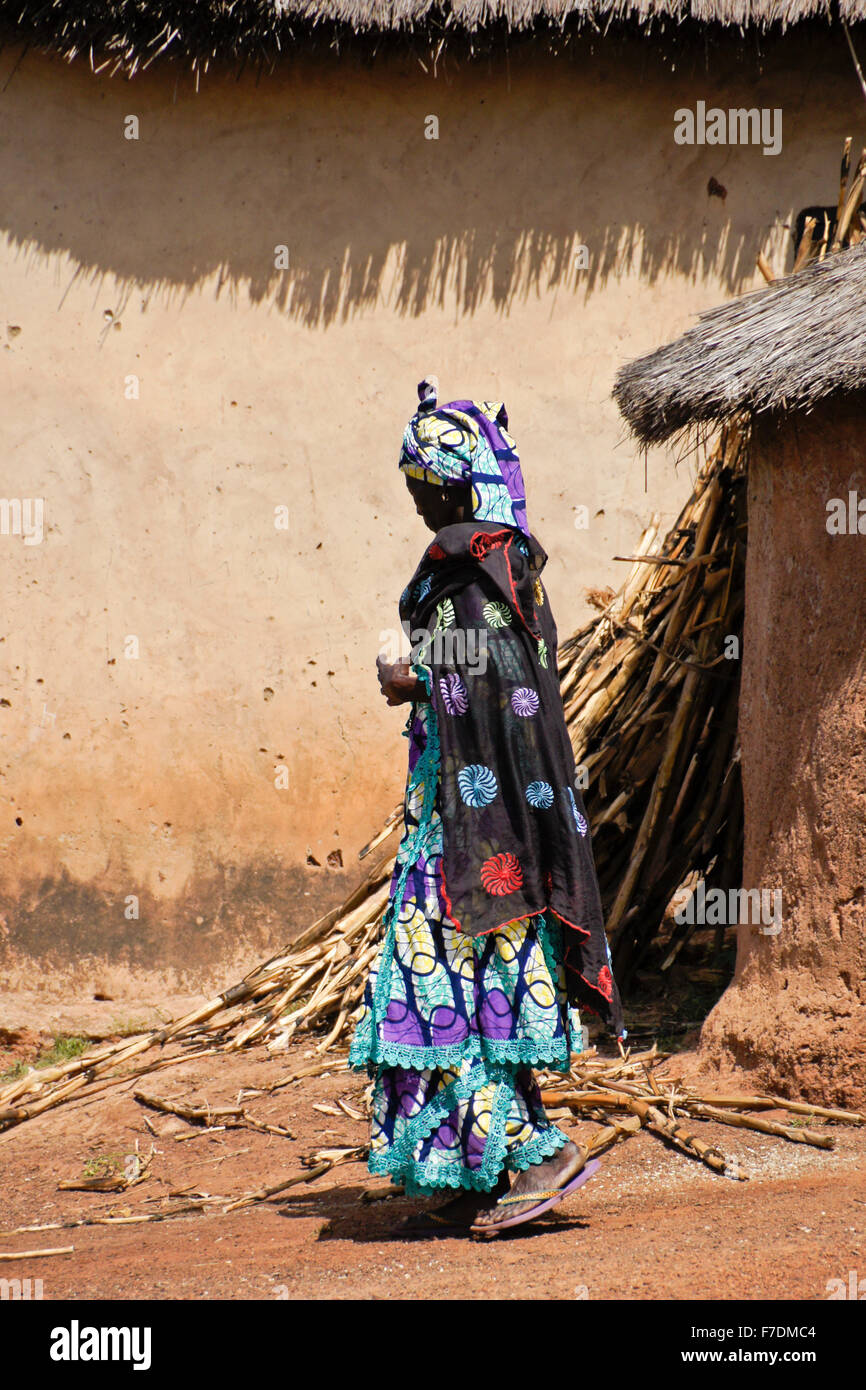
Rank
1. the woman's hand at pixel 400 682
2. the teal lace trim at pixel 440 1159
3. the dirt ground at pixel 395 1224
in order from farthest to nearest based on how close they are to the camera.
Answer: the woman's hand at pixel 400 682
the teal lace trim at pixel 440 1159
the dirt ground at pixel 395 1224

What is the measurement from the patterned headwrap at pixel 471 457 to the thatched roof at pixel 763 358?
2.66 feet

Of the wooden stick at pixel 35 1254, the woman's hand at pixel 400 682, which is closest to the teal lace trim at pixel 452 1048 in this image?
the woman's hand at pixel 400 682

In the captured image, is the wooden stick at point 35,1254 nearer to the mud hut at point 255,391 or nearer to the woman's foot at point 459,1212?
the woman's foot at point 459,1212

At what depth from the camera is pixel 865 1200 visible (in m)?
2.54

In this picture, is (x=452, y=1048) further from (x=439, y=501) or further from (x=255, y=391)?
(x=255, y=391)

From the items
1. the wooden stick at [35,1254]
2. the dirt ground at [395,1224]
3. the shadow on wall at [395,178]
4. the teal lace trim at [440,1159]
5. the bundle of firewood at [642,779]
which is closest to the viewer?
the dirt ground at [395,1224]

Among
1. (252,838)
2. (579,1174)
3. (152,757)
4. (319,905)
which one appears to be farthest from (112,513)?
(579,1174)

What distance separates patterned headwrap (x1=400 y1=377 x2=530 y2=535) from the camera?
2.69m

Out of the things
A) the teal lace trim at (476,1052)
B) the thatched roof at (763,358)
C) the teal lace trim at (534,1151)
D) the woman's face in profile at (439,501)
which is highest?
the thatched roof at (763,358)

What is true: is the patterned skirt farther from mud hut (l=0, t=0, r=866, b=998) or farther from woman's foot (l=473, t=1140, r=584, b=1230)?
mud hut (l=0, t=0, r=866, b=998)

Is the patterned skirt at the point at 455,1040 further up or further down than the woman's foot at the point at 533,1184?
further up

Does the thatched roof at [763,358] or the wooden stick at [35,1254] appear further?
the thatched roof at [763,358]

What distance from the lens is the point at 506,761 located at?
264 centimetres

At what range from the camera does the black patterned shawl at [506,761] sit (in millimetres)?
2611
